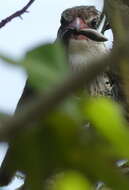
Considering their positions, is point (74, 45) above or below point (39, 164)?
below

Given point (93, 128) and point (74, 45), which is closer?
point (93, 128)

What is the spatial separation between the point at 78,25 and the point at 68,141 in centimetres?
422

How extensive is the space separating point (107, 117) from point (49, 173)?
0.09 m

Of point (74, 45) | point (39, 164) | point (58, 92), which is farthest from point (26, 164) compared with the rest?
point (74, 45)

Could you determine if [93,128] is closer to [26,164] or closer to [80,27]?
[26,164]

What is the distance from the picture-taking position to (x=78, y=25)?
4.73 m

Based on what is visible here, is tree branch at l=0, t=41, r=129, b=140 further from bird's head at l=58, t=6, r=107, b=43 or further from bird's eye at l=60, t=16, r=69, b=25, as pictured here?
bird's eye at l=60, t=16, r=69, b=25

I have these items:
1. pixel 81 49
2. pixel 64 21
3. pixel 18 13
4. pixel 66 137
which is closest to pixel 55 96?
pixel 66 137

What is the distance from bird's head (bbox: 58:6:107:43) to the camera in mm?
4660

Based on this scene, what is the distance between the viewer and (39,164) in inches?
22.6

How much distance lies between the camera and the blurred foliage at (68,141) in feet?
1.79

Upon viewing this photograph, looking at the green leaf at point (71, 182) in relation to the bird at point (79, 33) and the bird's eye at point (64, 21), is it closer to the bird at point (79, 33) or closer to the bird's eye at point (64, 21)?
the bird at point (79, 33)

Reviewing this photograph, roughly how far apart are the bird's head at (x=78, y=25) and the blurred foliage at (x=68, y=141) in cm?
398

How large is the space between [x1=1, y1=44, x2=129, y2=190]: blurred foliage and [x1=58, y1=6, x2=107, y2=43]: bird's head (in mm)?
3979
